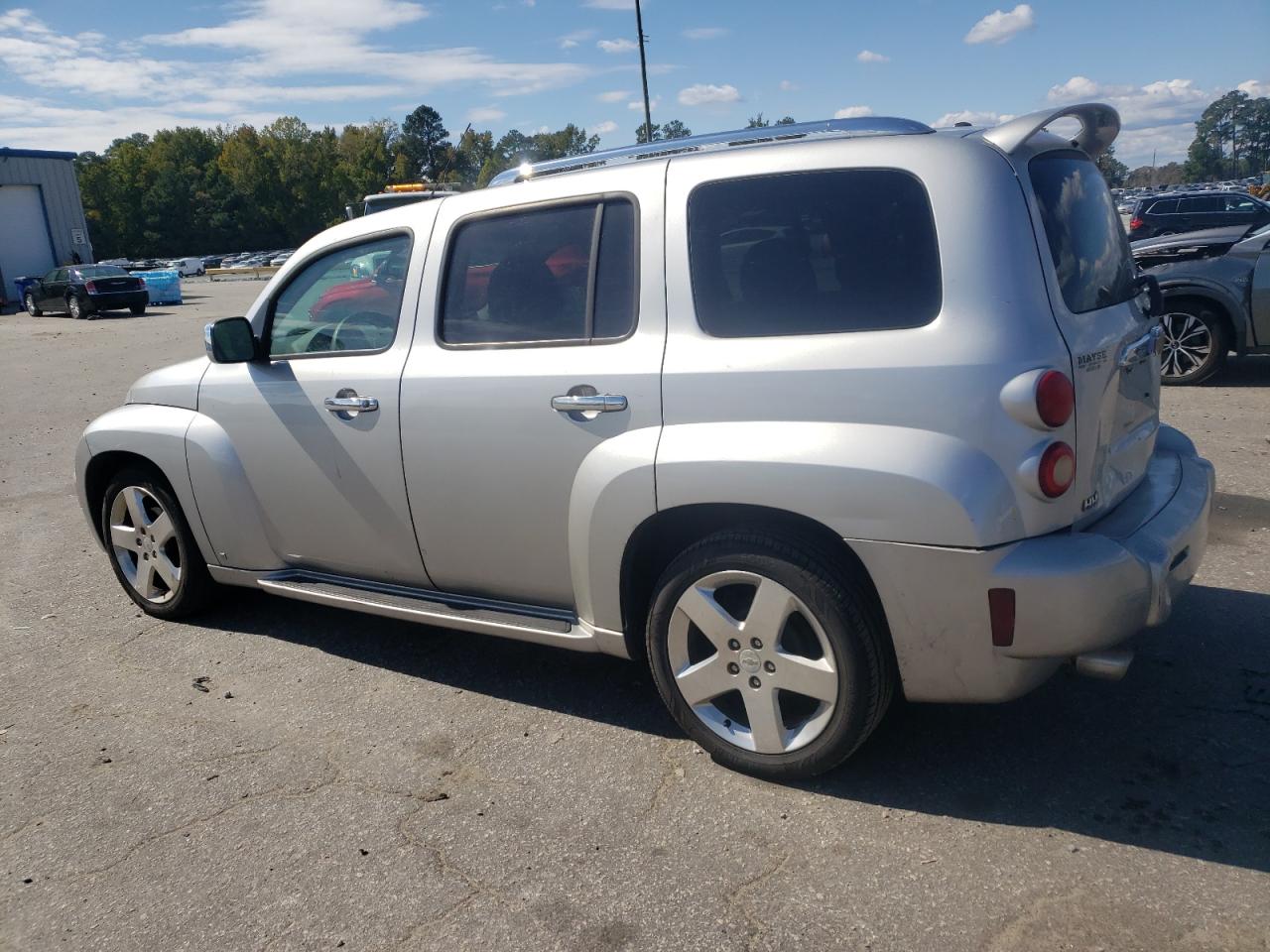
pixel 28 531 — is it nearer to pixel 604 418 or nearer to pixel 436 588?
pixel 436 588

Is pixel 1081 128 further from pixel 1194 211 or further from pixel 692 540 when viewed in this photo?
pixel 1194 211

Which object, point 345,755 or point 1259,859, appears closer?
point 1259,859

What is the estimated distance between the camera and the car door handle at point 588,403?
10.7ft

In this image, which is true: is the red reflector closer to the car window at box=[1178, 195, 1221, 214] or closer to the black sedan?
the car window at box=[1178, 195, 1221, 214]

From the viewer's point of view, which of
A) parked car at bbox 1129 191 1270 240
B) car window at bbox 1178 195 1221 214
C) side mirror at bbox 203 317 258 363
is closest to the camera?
side mirror at bbox 203 317 258 363

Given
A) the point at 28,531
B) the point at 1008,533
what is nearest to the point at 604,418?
the point at 1008,533

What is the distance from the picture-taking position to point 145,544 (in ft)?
16.1

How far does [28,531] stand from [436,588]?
4337mm

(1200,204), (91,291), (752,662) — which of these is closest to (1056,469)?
(752,662)

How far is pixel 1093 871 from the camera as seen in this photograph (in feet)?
8.88

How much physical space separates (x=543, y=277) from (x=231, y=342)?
152 cm

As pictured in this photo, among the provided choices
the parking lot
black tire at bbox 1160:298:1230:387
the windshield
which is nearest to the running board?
the parking lot

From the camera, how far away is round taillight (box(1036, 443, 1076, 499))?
2727 millimetres

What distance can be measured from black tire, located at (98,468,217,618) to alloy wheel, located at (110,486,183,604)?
17mm
